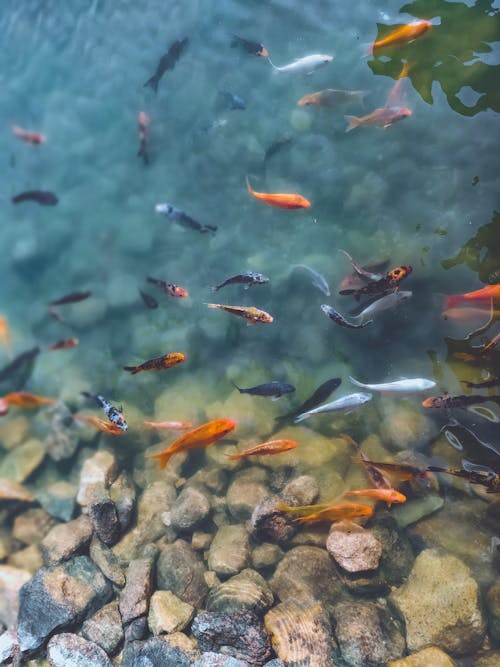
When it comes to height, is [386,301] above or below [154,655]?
above

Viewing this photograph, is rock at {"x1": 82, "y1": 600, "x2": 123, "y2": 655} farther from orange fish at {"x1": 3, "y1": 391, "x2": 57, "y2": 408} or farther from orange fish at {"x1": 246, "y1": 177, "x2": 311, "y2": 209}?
orange fish at {"x1": 246, "y1": 177, "x2": 311, "y2": 209}

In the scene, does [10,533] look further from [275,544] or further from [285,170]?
[285,170]

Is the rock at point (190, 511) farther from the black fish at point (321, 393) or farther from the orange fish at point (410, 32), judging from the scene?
the orange fish at point (410, 32)

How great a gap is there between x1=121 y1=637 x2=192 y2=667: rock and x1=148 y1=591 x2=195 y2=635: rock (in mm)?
104

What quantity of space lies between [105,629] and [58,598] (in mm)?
558

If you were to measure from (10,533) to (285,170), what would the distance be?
616 centimetres

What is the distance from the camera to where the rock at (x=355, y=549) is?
387 centimetres

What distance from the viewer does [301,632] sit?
3.58 metres

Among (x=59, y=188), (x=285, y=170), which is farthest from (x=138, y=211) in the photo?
(x=285, y=170)

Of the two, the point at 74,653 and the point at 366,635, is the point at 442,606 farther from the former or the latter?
the point at 74,653

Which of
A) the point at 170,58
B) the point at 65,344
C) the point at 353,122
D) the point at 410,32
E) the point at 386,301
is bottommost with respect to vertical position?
the point at 65,344

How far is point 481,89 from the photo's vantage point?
17.8 ft

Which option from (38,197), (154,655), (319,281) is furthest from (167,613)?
(38,197)

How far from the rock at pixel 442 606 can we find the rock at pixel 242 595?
122 cm
